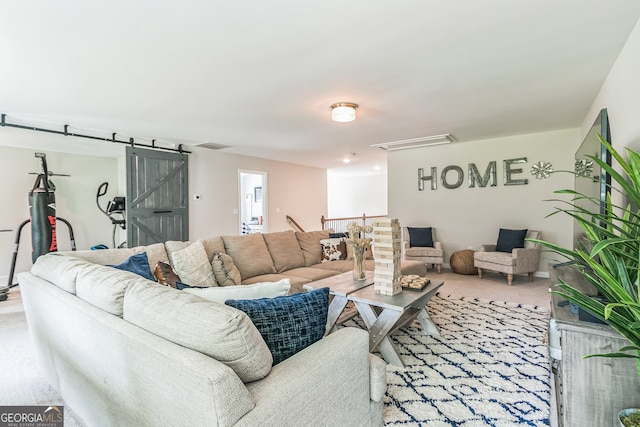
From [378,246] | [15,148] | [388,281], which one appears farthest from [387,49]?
[15,148]

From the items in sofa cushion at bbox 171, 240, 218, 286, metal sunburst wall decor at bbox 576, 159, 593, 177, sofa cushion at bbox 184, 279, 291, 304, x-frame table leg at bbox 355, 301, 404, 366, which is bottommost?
x-frame table leg at bbox 355, 301, 404, 366

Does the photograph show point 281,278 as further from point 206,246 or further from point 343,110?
point 343,110

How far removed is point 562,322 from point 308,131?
3970 mm

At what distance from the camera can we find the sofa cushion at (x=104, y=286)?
1412 millimetres

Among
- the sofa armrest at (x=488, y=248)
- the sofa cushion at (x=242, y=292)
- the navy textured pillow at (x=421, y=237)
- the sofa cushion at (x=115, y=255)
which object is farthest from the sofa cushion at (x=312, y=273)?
the sofa armrest at (x=488, y=248)

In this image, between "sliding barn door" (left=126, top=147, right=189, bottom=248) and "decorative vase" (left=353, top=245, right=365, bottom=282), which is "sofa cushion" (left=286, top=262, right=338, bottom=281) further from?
"sliding barn door" (left=126, top=147, right=189, bottom=248)

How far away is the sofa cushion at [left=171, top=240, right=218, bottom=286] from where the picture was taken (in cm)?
278

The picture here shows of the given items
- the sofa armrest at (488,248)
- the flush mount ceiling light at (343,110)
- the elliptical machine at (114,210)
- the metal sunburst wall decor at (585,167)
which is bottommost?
the sofa armrest at (488,248)

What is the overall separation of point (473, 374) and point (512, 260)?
9.96 feet

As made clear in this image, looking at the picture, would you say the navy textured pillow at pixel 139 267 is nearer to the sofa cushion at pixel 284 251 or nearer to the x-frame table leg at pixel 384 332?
the x-frame table leg at pixel 384 332

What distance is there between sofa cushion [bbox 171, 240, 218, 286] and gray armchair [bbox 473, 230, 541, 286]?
4097mm

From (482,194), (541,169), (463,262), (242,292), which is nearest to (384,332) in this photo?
(242,292)

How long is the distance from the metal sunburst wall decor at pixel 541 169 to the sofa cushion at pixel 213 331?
5.59 metres

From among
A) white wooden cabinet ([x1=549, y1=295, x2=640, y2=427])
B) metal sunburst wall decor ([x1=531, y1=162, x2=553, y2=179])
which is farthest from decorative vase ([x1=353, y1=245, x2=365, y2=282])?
metal sunburst wall decor ([x1=531, y1=162, x2=553, y2=179])
